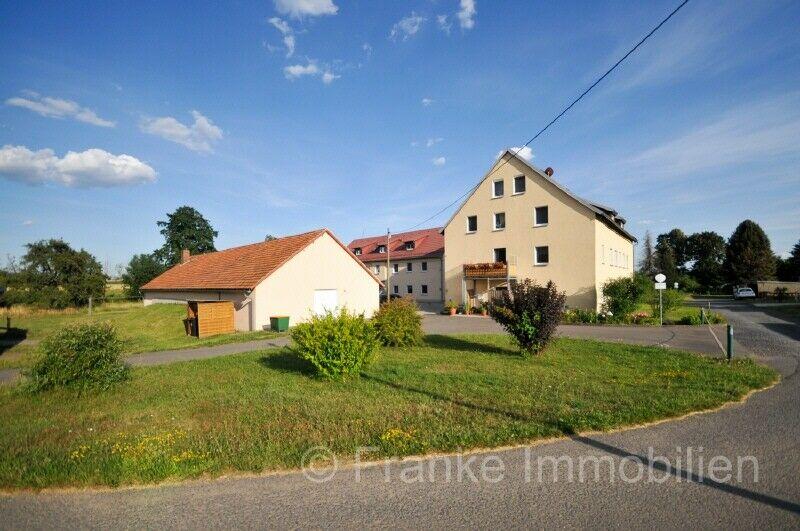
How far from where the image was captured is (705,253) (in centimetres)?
8062

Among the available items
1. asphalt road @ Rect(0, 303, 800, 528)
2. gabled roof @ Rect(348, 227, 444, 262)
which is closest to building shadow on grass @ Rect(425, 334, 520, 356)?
asphalt road @ Rect(0, 303, 800, 528)

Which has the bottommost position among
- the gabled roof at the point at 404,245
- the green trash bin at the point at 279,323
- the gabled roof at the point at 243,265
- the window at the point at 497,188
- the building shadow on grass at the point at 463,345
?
the building shadow on grass at the point at 463,345

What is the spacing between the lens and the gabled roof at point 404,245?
39.6m

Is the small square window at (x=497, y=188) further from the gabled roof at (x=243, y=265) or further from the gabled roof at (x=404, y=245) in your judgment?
the gabled roof at (x=243, y=265)

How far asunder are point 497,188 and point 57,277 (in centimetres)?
4286

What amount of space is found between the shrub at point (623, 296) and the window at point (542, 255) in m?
5.00

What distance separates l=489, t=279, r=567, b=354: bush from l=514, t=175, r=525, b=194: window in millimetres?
18341

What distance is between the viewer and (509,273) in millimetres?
28188

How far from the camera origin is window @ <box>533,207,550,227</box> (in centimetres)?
2762

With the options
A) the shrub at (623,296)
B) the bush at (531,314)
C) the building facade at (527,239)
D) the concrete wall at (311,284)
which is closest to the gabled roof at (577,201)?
the building facade at (527,239)

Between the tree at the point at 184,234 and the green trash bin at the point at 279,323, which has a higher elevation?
the tree at the point at 184,234

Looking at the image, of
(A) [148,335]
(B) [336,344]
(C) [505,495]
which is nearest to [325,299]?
(A) [148,335]

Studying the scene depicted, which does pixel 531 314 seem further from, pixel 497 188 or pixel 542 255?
pixel 497 188

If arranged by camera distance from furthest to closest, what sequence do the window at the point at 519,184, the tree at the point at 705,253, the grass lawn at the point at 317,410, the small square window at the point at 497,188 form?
1. the tree at the point at 705,253
2. the small square window at the point at 497,188
3. the window at the point at 519,184
4. the grass lawn at the point at 317,410
